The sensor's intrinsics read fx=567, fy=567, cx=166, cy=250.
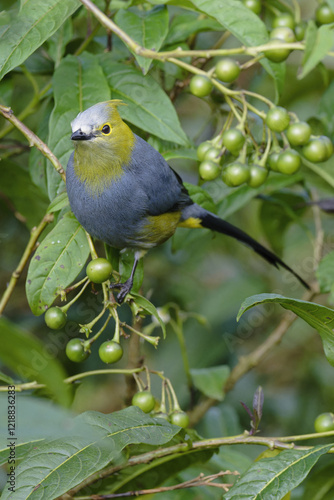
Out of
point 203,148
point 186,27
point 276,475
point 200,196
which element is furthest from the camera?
point 200,196

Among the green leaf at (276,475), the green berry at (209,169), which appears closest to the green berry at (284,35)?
the green berry at (209,169)

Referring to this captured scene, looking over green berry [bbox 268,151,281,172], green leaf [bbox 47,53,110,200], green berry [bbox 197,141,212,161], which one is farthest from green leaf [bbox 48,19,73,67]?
green berry [bbox 268,151,281,172]

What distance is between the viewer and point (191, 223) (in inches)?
115

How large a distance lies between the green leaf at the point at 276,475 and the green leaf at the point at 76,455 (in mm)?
258

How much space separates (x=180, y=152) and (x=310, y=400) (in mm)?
2341

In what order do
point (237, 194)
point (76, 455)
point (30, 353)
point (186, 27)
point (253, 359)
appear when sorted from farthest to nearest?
point (253, 359) < point (237, 194) < point (186, 27) < point (76, 455) < point (30, 353)

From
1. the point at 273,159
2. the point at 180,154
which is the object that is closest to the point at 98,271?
the point at 180,154

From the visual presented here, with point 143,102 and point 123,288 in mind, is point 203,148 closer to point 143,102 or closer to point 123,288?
point 143,102

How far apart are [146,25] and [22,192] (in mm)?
1099

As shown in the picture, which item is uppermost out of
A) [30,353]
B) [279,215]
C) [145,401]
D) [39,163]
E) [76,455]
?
[30,353]

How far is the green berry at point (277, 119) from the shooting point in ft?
7.47

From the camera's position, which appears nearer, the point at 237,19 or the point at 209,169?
the point at 237,19

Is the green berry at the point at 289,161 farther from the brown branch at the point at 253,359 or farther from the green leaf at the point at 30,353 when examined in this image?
the green leaf at the point at 30,353

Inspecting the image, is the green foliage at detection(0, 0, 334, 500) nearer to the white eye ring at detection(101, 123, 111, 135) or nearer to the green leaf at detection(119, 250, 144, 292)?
the green leaf at detection(119, 250, 144, 292)
